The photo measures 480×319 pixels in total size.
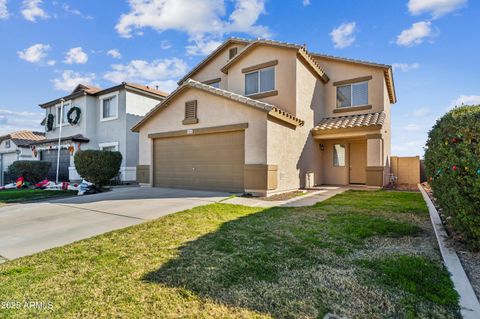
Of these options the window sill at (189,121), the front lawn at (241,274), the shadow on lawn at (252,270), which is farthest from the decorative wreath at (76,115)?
the shadow on lawn at (252,270)

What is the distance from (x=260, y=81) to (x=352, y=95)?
5753mm

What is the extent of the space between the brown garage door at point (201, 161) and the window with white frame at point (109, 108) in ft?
21.7

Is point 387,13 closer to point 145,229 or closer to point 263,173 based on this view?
point 263,173

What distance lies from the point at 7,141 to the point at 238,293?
101ft

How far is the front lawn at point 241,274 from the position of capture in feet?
8.67

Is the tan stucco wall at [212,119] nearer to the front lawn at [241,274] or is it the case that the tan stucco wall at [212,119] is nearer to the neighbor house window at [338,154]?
the front lawn at [241,274]

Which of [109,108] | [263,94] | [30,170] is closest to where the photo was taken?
[263,94]

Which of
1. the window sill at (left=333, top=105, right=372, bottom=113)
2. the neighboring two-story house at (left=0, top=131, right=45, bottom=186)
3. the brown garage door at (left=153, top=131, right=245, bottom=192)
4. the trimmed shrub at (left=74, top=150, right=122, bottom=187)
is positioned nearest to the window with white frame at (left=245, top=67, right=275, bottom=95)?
the brown garage door at (left=153, top=131, right=245, bottom=192)

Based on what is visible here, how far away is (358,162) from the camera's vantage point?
1521 cm

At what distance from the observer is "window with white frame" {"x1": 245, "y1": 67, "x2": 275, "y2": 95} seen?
43.7 ft

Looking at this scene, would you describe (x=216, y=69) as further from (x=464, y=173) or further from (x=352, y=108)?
(x=464, y=173)

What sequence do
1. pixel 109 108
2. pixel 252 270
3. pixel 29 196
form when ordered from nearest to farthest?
1. pixel 252 270
2. pixel 29 196
3. pixel 109 108

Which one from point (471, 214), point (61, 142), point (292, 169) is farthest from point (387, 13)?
point (61, 142)

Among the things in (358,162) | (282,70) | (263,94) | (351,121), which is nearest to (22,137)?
(263,94)
